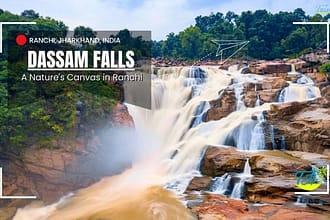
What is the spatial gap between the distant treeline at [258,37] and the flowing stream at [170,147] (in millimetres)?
7203

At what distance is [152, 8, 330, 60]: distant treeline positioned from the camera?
17.7 meters

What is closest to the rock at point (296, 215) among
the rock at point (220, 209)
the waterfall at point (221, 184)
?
the rock at point (220, 209)

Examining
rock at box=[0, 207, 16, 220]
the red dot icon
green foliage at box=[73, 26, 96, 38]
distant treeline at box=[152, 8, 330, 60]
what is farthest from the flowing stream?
distant treeline at box=[152, 8, 330, 60]

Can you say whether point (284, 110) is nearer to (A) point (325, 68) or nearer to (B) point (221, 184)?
(B) point (221, 184)

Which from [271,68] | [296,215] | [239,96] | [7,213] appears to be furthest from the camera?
[271,68]

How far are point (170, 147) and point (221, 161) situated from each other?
6.77 feet

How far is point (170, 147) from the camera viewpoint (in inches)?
339

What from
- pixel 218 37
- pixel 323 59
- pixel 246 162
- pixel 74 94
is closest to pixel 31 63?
pixel 74 94

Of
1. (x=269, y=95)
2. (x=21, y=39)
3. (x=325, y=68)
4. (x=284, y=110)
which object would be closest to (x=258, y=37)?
(x=325, y=68)

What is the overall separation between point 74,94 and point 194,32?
13552mm

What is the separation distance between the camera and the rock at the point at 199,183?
650 centimetres

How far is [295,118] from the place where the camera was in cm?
810

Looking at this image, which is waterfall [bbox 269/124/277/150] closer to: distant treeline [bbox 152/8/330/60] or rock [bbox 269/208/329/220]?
rock [bbox 269/208/329/220]

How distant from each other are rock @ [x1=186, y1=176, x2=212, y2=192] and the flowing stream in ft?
0.45
